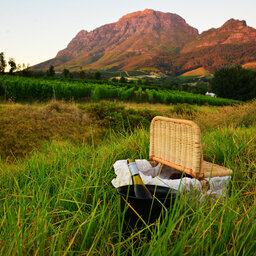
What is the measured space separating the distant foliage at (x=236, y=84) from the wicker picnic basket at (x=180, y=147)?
46093 millimetres

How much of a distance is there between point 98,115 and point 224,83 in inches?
1579

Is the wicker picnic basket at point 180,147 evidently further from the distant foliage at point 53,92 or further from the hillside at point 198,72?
the hillside at point 198,72

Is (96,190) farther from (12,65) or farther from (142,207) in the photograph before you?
(12,65)

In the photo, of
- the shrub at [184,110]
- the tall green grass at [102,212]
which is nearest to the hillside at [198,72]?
the shrub at [184,110]

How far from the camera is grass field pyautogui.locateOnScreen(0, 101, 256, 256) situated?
1.29 m

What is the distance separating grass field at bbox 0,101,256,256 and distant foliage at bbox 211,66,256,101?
3805 centimetres

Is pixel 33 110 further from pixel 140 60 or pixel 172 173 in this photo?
pixel 140 60

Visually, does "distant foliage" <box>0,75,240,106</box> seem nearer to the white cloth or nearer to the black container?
the white cloth

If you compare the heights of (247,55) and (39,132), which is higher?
(247,55)

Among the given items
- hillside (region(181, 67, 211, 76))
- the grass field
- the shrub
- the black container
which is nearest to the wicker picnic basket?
the grass field

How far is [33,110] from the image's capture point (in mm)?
10594

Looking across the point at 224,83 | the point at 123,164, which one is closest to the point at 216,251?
the point at 123,164

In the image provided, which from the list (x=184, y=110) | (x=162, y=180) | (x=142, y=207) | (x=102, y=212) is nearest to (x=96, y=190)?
(x=162, y=180)

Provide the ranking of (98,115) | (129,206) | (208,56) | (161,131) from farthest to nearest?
1. (208,56)
2. (98,115)
3. (161,131)
4. (129,206)
